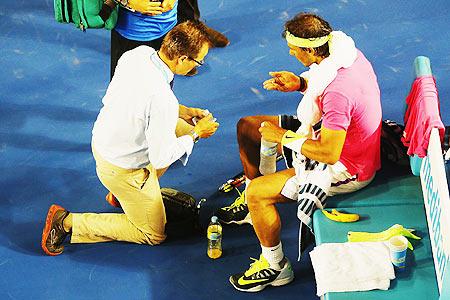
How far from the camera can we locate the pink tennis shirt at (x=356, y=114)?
4633 millimetres

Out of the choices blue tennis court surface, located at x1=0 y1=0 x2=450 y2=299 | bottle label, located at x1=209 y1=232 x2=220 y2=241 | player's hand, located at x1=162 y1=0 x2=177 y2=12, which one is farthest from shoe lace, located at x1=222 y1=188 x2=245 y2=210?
player's hand, located at x1=162 y1=0 x2=177 y2=12

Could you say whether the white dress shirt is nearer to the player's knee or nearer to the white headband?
the player's knee

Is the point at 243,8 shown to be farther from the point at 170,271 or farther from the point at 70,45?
the point at 170,271

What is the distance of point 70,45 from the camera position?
713 centimetres

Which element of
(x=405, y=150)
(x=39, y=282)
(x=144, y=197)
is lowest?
(x=39, y=282)

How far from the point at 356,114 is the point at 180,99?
2.12m

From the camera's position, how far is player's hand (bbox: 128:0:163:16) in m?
5.42

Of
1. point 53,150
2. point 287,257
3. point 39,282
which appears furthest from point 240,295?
point 53,150

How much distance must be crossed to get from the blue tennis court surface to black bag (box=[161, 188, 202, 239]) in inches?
3.1

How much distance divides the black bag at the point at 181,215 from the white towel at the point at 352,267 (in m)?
1.07

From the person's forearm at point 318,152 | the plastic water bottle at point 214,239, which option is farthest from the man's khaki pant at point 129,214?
the person's forearm at point 318,152

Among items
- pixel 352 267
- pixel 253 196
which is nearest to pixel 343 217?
pixel 352 267

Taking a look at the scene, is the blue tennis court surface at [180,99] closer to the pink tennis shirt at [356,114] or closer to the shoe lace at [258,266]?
the shoe lace at [258,266]

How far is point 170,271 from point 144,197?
1.52 ft
